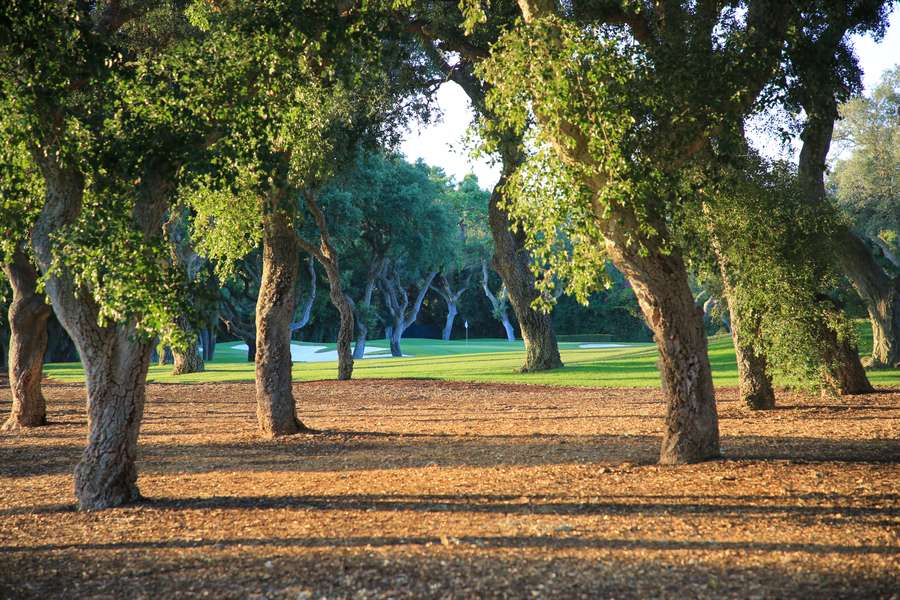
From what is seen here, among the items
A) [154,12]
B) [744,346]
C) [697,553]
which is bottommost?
[697,553]

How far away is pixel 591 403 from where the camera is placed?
1652 centimetres

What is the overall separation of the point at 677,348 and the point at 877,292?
13.3m

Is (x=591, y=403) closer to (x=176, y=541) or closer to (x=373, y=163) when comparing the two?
(x=176, y=541)

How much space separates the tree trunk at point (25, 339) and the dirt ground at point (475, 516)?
7.31 feet

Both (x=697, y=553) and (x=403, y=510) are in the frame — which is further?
(x=403, y=510)

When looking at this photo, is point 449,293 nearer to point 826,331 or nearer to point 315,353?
point 315,353

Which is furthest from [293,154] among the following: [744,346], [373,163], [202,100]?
[373,163]

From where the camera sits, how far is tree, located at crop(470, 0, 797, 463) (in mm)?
7246

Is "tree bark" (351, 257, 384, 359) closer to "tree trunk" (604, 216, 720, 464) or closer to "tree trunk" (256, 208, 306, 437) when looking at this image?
"tree trunk" (256, 208, 306, 437)

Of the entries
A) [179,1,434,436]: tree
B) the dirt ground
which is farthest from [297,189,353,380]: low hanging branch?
the dirt ground

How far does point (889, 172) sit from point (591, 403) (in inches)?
919

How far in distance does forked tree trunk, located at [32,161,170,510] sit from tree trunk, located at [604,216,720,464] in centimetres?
448

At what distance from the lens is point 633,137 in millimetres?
7781

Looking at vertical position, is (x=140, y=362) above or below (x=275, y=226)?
below
